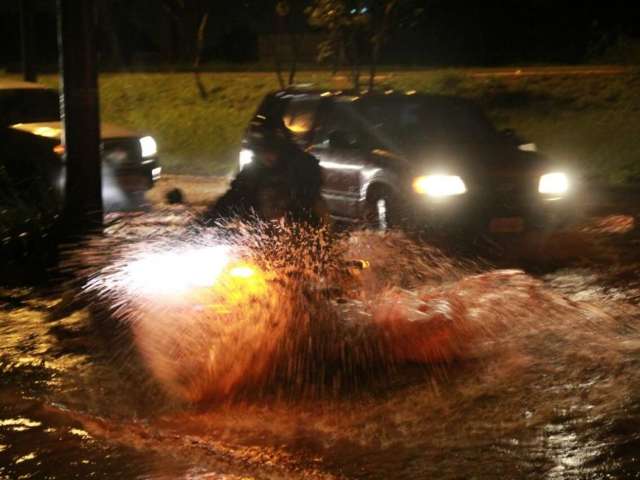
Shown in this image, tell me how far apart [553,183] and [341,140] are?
245cm

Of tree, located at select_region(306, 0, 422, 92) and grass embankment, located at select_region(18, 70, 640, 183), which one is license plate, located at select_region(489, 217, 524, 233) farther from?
tree, located at select_region(306, 0, 422, 92)

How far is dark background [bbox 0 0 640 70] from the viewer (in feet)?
87.5

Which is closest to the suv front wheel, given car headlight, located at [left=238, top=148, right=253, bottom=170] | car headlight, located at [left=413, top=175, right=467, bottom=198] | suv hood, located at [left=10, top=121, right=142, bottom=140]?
car headlight, located at [left=413, top=175, right=467, bottom=198]

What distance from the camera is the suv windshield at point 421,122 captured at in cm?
1134

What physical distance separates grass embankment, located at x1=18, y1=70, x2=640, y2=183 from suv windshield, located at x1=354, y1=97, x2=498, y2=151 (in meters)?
4.61

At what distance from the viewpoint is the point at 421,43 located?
3028cm

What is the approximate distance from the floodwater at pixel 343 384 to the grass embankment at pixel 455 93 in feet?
26.9

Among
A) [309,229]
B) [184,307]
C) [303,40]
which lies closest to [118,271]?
[184,307]

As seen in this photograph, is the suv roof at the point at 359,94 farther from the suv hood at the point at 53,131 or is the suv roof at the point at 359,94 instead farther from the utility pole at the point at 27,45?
the utility pole at the point at 27,45

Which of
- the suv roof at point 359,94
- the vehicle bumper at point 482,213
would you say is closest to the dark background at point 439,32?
the suv roof at point 359,94

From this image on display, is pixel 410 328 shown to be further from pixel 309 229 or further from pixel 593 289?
pixel 309 229

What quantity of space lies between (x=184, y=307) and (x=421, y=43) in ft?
77.4

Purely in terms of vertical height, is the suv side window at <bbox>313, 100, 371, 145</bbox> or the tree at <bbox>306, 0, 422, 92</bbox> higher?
the tree at <bbox>306, 0, 422, 92</bbox>

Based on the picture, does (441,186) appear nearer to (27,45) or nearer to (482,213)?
(482,213)
